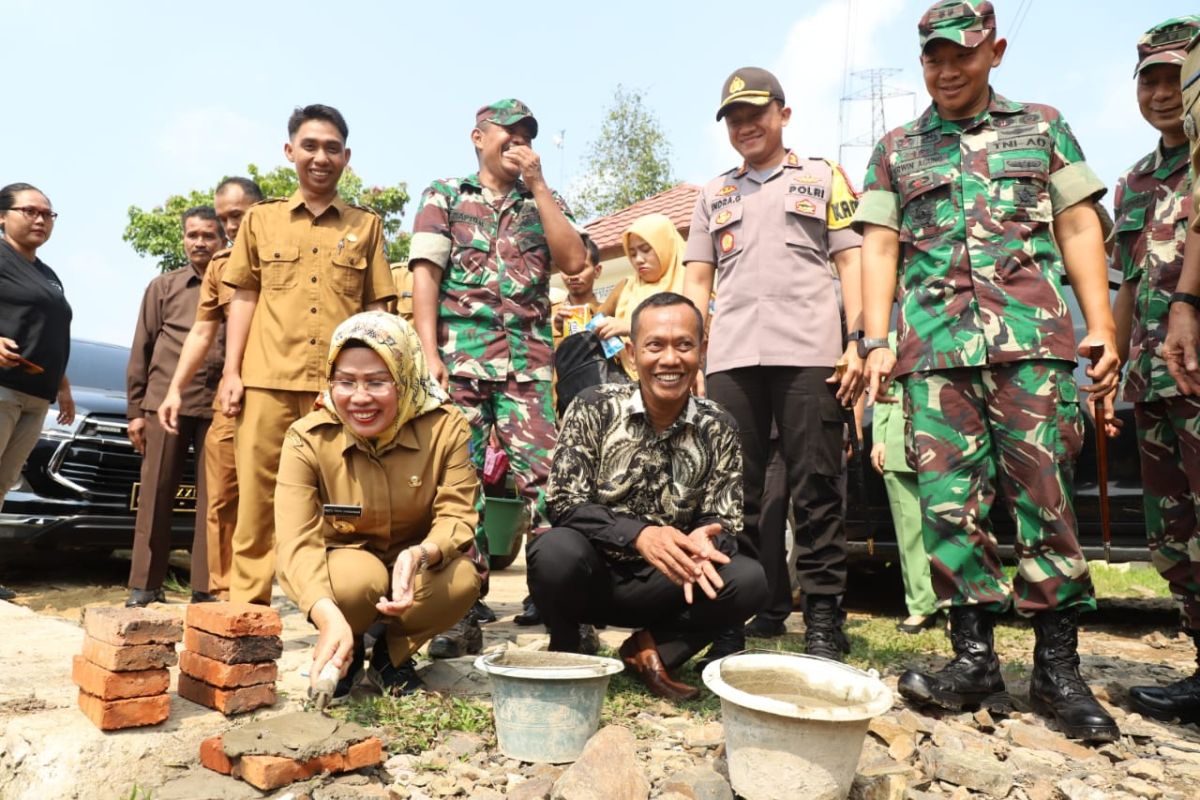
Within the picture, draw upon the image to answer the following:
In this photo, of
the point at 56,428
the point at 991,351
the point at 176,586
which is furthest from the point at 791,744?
the point at 56,428

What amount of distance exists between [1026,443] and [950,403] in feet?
0.86

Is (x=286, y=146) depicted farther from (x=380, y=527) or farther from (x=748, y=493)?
(x=748, y=493)

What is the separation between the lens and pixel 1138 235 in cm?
351

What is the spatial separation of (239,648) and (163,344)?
288cm

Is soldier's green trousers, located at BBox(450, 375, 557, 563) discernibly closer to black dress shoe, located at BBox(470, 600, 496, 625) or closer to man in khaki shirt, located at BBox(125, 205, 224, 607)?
black dress shoe, located at BBox(470, 600, 496, 625)

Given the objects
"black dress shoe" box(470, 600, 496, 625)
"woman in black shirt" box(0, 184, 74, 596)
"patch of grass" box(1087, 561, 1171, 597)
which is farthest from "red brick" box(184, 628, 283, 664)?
"patch of grass" box(1087, 561, 1171, 597)

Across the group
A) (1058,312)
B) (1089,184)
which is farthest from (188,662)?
(1089,184)

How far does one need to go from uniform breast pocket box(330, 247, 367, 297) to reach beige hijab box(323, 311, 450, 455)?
86 centimetres

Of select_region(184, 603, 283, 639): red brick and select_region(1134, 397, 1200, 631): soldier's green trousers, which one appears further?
select_region(1134, 397, 1200, 631): soldier's green trousers

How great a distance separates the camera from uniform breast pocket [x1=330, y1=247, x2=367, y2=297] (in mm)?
3852

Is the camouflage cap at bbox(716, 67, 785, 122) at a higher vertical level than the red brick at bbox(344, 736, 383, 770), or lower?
higher

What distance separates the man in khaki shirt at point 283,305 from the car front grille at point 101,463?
2.19 m

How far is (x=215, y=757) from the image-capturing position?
95.0 inches

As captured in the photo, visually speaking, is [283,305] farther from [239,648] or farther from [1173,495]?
[1173,495]
